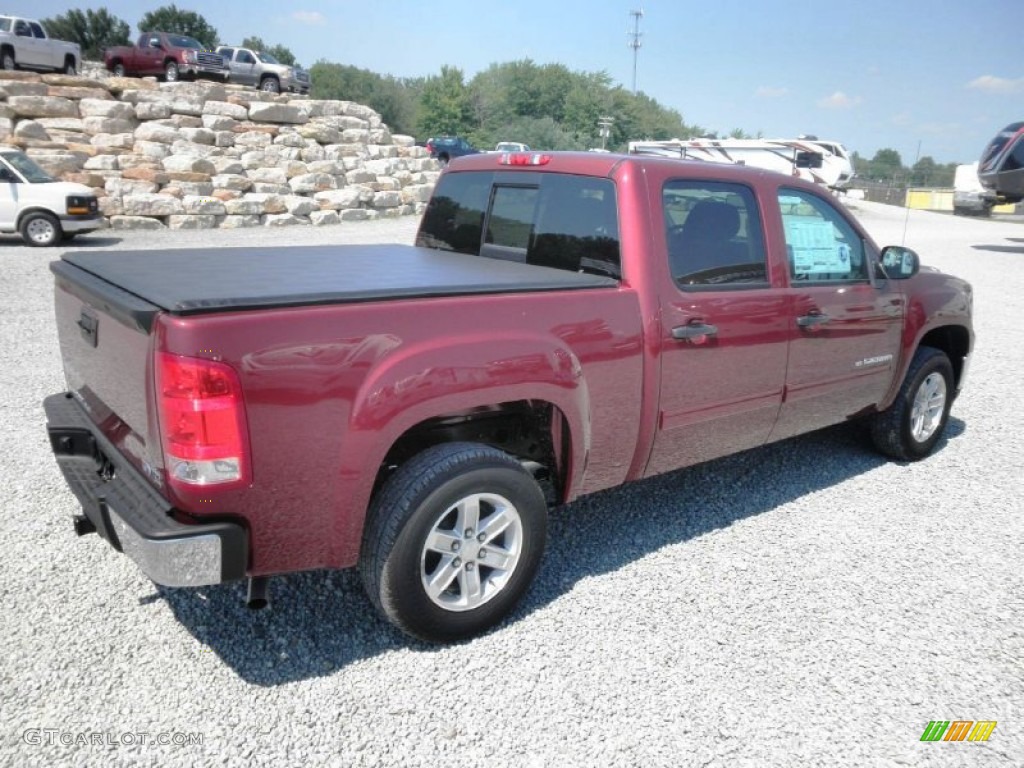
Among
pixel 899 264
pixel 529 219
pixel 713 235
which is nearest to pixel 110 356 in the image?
pixel 529 219

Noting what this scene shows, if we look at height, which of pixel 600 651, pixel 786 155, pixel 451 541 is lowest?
pixel 600 651

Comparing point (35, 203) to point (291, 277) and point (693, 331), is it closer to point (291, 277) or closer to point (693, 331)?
point (291, 277)

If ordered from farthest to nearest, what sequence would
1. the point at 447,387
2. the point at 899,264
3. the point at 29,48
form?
the point at 29,48
the point at 899,264
the point at 447,387

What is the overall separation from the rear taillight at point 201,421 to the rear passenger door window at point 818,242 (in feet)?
9.45

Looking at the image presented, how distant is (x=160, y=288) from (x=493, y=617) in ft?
5.69

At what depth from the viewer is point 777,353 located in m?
3.85

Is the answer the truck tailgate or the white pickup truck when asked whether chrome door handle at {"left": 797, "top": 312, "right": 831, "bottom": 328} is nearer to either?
the truck tailgate

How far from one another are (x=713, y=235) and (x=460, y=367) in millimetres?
1623

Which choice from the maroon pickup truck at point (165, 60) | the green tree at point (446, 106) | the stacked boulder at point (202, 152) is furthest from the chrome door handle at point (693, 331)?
the green tree at point (446, 106)

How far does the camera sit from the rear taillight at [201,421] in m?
2.25

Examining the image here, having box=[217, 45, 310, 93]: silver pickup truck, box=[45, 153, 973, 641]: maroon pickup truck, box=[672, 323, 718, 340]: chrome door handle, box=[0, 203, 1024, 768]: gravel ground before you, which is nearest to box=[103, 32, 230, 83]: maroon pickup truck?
box=[217, 45, 310, 93]: silver pickup truck

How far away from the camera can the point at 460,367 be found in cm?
271

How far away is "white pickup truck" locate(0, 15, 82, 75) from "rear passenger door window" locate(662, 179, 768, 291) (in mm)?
27050

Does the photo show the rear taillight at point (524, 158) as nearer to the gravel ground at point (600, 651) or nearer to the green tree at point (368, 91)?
the gravel ground at point (600, 651)
